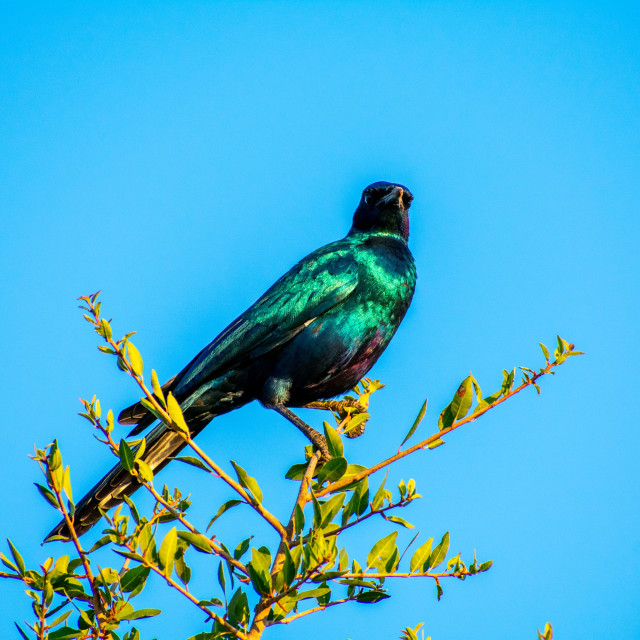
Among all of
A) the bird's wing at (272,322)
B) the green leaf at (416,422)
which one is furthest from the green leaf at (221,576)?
the bird's wing at (272,322)

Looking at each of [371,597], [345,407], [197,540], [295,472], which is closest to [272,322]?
[345,407]

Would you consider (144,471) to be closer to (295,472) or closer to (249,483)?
(249,483)

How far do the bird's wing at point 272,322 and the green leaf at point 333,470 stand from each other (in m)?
1.81

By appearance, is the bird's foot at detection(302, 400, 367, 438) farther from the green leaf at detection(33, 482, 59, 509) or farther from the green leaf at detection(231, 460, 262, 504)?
the green leaf at detection(33, 482, 59, 509)

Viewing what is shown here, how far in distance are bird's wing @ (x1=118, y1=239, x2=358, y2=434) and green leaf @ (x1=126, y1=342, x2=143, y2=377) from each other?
5.61ft

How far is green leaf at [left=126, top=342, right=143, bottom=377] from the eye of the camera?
2994 mm

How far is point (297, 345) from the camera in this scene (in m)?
4.77

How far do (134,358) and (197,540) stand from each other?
0.71 meters

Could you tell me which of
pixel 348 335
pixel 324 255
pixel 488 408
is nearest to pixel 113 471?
pixel 348 335

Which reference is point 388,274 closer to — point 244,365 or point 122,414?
point 244,365

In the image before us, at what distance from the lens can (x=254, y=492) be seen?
9.91ft

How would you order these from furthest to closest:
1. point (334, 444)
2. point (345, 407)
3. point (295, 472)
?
1. point (345, 407)
2. point (295, 472)
3. point (334, 444)

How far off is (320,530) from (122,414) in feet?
7.46

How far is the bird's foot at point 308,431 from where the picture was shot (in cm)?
417
